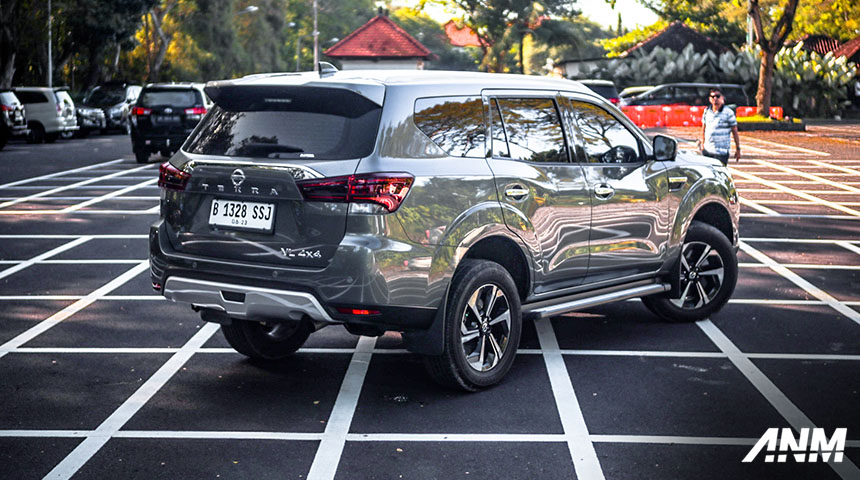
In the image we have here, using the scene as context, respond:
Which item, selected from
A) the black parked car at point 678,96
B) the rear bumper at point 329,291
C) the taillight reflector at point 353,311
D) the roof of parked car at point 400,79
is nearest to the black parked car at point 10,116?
the black parked car at point 678,96

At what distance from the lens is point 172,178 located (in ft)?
20.9

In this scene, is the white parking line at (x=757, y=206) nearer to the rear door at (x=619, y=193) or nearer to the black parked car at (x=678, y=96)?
the rear door at (x=619, y=193)

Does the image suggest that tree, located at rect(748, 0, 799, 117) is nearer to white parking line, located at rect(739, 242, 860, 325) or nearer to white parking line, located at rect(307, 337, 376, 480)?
white parking line, located at rect(739, 242, 860, 325)

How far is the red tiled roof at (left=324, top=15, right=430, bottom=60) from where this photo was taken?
3150 inches

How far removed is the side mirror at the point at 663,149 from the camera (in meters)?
7.73

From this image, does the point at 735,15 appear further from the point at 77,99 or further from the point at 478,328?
the point at 478,328

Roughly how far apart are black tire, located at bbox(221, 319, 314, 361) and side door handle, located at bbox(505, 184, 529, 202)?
1514 millimetres

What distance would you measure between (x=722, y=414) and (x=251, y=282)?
2581 millimetres

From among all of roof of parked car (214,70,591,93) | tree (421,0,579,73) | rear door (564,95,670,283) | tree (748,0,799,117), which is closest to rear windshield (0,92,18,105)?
tree (748,0,799,117)

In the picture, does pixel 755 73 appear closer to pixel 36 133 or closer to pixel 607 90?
pixel 607 90

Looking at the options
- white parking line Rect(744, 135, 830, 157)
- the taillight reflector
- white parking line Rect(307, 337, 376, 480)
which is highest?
the taillight reflector

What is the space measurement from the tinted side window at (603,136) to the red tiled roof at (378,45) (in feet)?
237

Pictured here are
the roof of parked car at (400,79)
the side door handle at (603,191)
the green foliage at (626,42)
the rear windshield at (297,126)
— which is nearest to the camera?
the rear windshield at (297,126)

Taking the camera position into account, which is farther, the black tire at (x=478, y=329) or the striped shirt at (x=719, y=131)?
the striped shirt at (x=719, y=131)
